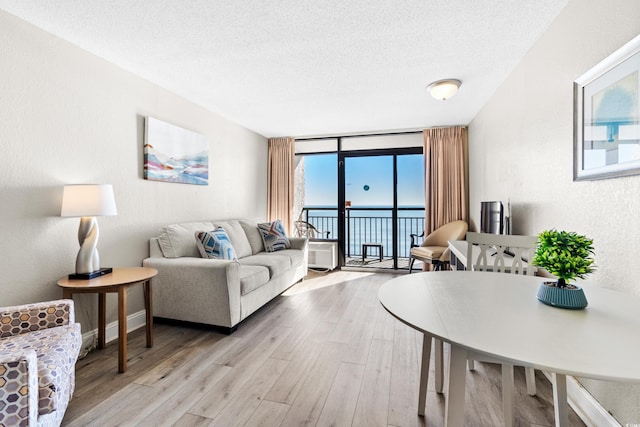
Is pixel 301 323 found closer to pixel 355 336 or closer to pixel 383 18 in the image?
pixel 355 336

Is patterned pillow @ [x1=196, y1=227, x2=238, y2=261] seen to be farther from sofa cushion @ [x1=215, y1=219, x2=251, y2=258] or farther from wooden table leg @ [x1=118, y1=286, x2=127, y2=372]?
wooden table leg @ [x1=118, y1=286, x2=127, y2=372]

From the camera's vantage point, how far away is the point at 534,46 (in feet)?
7.48

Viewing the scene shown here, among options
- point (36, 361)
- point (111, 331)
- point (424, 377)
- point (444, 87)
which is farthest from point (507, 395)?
point (111, 331)

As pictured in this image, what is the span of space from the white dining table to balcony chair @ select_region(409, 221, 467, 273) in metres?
2.70

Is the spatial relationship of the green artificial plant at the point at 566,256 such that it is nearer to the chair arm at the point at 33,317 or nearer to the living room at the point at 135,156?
the living room at the point at 135,156

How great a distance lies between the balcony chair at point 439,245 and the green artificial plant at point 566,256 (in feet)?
10.0

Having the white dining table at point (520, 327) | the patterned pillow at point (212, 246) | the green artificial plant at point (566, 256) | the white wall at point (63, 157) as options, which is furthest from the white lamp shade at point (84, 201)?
the green artificial plant at point (566, 256)

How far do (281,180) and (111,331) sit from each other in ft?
11.5

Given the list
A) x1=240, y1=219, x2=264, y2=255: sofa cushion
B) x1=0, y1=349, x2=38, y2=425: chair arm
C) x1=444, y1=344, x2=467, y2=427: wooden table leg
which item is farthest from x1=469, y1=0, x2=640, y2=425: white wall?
x1=240, y1=219, x2=264, y2=255: sofa cushion

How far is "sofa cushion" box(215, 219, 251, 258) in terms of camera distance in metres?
3.76

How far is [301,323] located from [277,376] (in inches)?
36.5

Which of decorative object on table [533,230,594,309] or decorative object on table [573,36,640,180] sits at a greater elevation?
decorative object on table [573,36,640,180]

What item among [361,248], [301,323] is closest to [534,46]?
[301,323]

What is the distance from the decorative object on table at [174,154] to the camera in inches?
116
